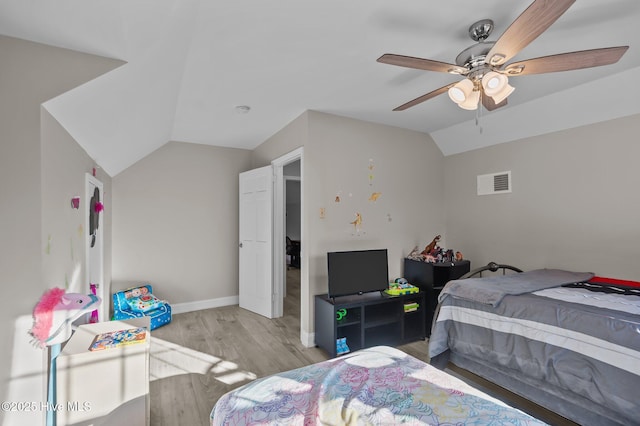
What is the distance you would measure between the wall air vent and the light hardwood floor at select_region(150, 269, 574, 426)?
6.56 ft

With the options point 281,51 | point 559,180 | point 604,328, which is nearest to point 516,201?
point 559,180

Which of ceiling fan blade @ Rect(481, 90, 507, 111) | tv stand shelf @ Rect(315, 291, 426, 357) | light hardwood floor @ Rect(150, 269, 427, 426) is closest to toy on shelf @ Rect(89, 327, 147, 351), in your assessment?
light hardwood floor @ Rect(150, 269, 427, 426)

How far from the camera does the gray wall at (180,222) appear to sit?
4.11 metres

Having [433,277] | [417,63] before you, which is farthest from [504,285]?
[417,63]

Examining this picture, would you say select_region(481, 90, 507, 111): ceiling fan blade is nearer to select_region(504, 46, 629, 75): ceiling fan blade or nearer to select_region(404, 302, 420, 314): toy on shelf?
select_region(504, 46, 629, 75): ceiling fan blade

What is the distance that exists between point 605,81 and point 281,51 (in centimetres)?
272

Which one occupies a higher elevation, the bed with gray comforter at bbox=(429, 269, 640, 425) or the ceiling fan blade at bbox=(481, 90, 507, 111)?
the ceiling fan blade at bbox=(481, 90, 507, 111)

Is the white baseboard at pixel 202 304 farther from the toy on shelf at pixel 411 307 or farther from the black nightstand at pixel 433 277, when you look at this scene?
the black nightstand at pixel 433 277

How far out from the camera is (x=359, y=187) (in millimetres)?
3621

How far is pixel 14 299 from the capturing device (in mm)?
1504

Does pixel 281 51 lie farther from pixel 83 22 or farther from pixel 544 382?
pixel 544 382

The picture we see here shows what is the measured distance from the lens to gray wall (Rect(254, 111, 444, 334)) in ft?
10.9

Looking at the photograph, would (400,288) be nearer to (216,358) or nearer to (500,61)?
(216,358)

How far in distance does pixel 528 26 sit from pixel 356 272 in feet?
7.94
